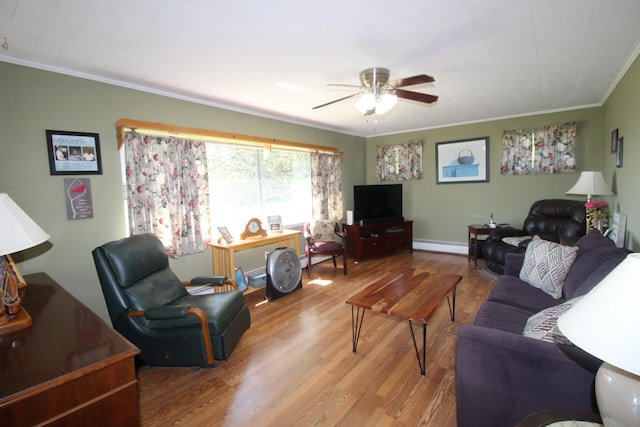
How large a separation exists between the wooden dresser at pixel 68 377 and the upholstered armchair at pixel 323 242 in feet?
10.4

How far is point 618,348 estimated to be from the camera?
0.71 meters

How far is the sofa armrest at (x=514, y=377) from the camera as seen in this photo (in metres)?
1.22

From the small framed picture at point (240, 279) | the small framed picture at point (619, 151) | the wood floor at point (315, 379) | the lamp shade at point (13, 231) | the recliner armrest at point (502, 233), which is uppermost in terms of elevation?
the small framed picture at point (619, 151)

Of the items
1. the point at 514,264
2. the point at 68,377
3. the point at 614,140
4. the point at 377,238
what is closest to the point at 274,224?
the point at 377,238

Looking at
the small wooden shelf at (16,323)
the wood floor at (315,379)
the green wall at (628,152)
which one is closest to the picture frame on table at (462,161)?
the green wall at (628,152)

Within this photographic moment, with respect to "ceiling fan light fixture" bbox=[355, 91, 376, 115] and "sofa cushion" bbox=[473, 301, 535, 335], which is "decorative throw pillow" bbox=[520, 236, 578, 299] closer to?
"sofa cushion" bbox=[473, 301, 535, 335]

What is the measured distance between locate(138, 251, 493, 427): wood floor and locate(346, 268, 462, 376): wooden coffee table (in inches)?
6.1

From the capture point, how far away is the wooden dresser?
954 millimetres

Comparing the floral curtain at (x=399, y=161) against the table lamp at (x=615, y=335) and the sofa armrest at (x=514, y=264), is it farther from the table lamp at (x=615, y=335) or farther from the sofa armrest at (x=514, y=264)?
the table lamp at (x=615, y=335)

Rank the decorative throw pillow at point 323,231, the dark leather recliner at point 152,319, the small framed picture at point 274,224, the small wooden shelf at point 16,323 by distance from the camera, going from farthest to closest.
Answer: the decorative throw pillow at point 323,231 < the small framed picture at point 274,224 < the dark leather recliner at point 152,319 < the small wooden shelf at point 16,323

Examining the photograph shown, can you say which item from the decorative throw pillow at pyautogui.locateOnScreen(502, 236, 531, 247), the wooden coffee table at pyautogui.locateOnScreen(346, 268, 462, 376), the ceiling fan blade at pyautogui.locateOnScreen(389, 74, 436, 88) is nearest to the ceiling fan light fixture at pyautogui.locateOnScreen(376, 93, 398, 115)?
the ceiling fan blade at pyautogui.locateOnScreen(389, 74, 436, 88)

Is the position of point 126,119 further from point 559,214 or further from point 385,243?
→ point 559,214

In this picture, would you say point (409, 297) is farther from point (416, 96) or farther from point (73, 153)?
point (73, 153)

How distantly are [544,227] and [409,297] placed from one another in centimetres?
299
